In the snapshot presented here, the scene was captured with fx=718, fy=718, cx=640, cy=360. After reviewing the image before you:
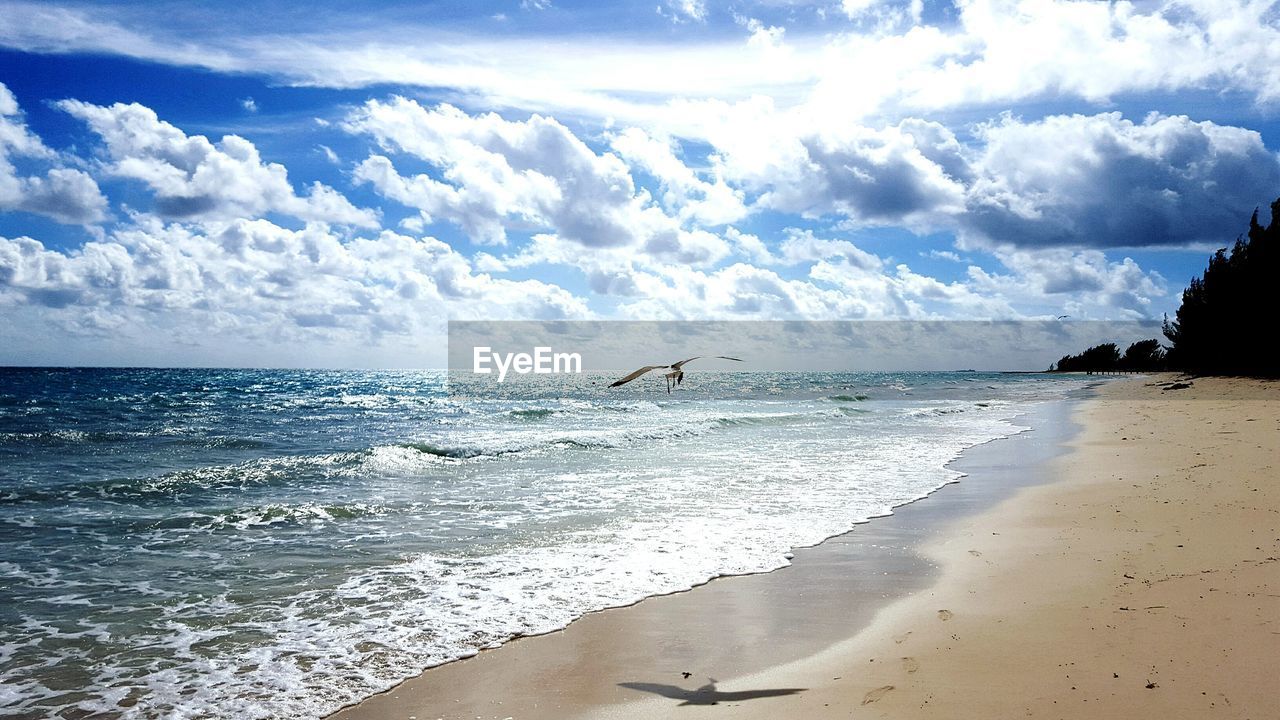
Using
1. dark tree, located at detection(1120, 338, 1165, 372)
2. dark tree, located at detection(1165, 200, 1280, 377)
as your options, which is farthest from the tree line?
dark tree, located at detection(1120, 338, 1165, 372)

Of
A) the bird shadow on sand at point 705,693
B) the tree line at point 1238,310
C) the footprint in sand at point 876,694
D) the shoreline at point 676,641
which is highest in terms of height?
the tree line at point 1238,310

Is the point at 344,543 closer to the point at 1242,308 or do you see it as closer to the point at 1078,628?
the point at 1078,628

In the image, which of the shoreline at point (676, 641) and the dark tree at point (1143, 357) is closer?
the shoreline at point (676, 641)

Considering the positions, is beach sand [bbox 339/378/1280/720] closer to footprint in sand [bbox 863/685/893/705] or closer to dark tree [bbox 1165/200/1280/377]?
footprint in sand [bbox 863/685/893/705]

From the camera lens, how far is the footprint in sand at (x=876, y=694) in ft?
13.8

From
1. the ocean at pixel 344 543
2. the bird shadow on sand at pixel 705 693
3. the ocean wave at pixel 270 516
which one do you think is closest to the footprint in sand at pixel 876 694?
the bird shadow on sand at pixel 705 693

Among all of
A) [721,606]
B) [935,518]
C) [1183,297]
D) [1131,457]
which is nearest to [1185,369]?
[1183,297]

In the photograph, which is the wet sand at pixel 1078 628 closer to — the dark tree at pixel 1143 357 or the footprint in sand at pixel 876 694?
the footprint in sand at pixel 876 694

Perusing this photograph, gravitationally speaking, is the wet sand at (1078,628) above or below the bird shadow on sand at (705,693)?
above

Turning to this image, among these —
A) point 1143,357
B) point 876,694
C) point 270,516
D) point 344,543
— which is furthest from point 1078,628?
point 1143,357

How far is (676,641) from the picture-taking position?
543cm

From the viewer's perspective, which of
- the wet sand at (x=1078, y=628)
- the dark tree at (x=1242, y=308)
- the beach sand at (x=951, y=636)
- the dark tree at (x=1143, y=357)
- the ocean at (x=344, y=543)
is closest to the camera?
the wet sand at (x=1078, y=628)

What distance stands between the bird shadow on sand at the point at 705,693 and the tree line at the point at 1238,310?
5988 centimetres

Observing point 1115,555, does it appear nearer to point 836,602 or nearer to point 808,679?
point 836,602
